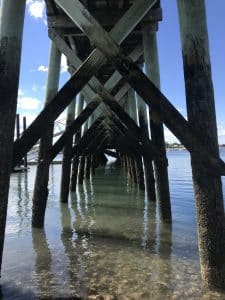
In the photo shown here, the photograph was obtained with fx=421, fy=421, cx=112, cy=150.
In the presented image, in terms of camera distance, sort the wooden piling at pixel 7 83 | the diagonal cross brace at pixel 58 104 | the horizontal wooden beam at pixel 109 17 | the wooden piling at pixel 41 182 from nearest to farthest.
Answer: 1. the wooden piling at pixel 7 83
2. the diagonal cross brace at pixel 58 104
3. the wooden piling at pixel 41 182
4. the horizontal wooden beam at pixel 109 17

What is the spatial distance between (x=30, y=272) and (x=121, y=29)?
116 inches

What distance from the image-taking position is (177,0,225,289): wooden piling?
3721 mm

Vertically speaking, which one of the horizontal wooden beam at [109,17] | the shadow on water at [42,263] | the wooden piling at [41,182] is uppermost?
the horizontal wooden beam at [109,17]

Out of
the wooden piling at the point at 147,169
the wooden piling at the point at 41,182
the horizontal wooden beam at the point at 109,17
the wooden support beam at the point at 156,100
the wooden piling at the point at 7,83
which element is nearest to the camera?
the wooden support beam at the point at 156,100

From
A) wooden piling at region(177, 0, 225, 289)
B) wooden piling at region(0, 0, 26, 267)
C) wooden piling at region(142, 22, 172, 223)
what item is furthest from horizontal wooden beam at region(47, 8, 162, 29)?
wooden piling at region(177, 0, 225, 289)

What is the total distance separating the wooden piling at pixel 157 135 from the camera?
703cm

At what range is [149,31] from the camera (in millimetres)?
7812

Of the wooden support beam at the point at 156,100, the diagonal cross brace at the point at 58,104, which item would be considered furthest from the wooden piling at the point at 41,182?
the wooden support beam at the point at 156,100

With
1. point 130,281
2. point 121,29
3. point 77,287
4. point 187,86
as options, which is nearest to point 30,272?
point 77,287

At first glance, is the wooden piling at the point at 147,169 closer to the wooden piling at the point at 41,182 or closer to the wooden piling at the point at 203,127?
the wooden piling at the point at 41,182

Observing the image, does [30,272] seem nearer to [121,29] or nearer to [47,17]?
[121,29]

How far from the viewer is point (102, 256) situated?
17.0 ft

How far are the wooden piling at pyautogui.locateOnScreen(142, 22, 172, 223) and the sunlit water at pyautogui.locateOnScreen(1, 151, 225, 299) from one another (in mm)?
375

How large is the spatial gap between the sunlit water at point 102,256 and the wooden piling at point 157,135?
0.37 metres
